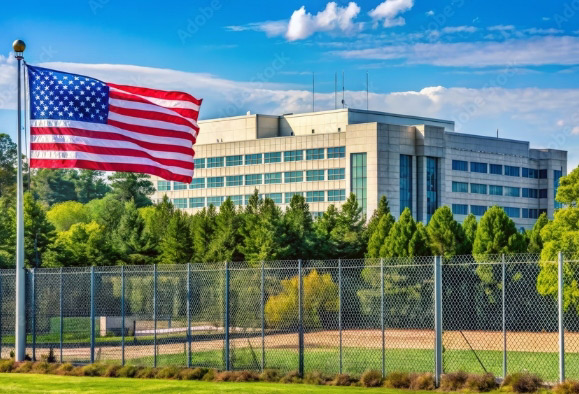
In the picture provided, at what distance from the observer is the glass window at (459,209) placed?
111 m

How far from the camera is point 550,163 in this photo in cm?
12212

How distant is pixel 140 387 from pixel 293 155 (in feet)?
286

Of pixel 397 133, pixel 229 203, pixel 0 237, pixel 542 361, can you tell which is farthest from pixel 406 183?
pixel 542 361

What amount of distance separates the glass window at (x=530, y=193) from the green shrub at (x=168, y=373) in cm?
9930

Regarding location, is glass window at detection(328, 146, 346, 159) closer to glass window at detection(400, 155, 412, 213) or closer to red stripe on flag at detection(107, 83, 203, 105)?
glass window at detection(400, 155, 412, 213)

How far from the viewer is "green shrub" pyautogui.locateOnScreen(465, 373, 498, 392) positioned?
2127cm

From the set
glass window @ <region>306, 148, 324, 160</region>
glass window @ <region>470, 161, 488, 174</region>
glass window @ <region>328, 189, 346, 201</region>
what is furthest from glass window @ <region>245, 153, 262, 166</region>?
glass window @ <region>470, 161, 488, 174</region>

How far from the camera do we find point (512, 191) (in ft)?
390

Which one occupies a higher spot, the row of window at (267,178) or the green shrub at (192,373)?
the row of window at (267,178)

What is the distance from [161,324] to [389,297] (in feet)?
56.2

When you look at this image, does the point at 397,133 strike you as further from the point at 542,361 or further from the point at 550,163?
the point at 542,361

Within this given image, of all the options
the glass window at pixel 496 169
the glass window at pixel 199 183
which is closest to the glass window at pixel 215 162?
the glass window at pixel 199 183

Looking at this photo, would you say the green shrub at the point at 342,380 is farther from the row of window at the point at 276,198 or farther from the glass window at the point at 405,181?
the glass window at the point at 405,181

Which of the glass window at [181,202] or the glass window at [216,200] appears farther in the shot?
the glass window at [181,202]
